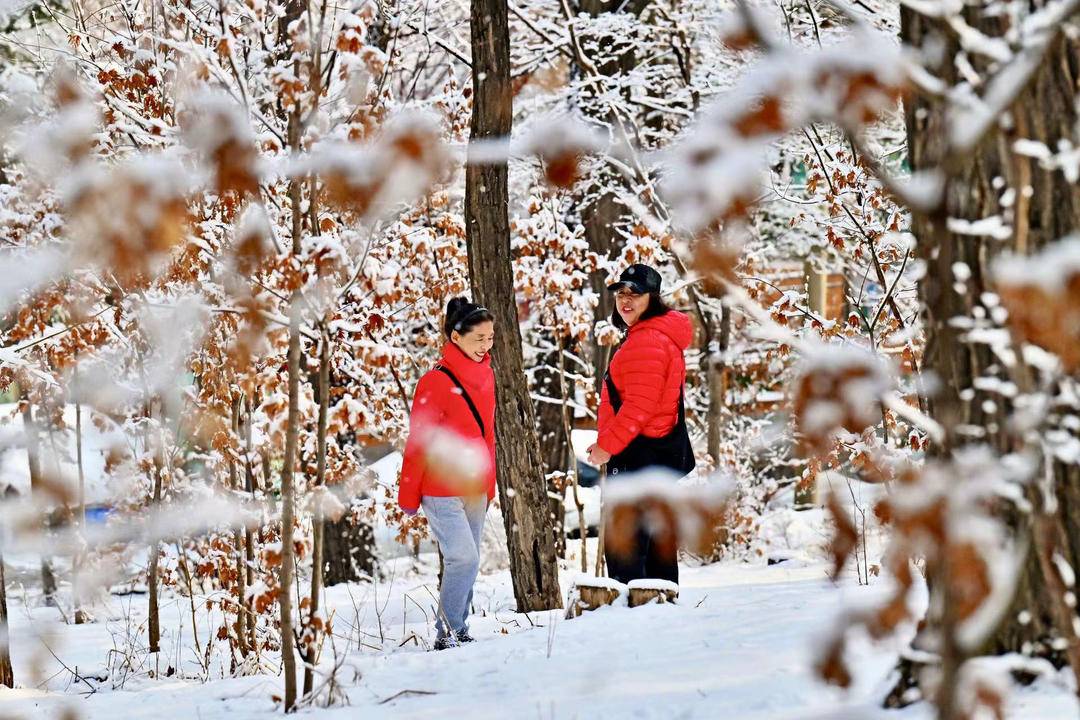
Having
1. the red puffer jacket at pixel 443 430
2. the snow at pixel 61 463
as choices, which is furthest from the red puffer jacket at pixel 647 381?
the snow at pixel 61 463

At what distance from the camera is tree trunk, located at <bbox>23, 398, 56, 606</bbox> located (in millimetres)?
9350

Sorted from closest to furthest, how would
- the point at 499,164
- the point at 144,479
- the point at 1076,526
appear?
the point at 1076,526, the point at 499,164, the point at 144,479

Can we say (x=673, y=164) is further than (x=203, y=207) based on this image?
Yes

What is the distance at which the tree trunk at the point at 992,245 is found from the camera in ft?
8.79

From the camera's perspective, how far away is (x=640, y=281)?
5.73 meters

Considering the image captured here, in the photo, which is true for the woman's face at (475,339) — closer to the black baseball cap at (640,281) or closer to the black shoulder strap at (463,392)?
the black shoulder strap at (463,392)

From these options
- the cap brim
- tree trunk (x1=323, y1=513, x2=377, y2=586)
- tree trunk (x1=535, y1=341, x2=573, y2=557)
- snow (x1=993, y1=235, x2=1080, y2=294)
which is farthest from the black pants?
tree trunk (x1=323, y1=513, x2=377, y2=586)

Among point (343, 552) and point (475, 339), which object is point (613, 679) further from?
point (343, 552)

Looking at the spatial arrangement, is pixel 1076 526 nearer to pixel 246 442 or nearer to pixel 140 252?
pixel 140 252

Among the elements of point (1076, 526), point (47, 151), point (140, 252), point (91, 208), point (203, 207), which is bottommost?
point (1076, 526)

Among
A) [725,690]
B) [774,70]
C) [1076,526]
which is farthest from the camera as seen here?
[725,690]

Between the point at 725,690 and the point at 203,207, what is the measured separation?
483 cm

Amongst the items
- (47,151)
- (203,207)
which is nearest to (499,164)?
(203,207)

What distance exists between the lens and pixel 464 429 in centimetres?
555
